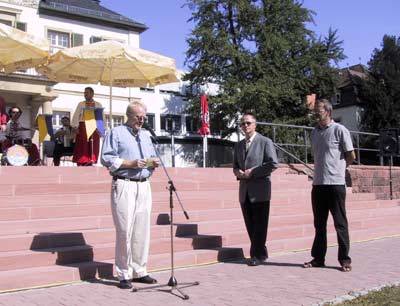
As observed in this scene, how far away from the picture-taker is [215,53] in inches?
1687

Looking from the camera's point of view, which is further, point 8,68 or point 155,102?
point 155,102

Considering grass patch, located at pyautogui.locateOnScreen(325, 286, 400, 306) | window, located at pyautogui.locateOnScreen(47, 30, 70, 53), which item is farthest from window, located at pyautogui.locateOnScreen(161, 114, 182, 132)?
grass patch, located at pyautogui.locateOnScreen(325, 286, 400, 306)

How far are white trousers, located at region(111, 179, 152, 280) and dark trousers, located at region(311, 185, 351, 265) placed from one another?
242cm

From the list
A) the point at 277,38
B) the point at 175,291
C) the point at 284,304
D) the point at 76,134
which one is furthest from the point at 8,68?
the point at 277,38

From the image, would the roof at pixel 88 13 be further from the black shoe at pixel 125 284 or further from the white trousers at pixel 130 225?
the black shoe at pixel 125 284

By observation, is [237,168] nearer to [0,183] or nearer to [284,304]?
[284,304]

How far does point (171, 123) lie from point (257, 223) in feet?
138

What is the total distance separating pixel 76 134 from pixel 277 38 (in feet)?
109

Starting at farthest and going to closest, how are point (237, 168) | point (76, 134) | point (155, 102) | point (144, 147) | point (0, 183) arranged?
point (155, 102)
point (76, 134)
point (0, 183)
point (237, 168)
point (144, 147)

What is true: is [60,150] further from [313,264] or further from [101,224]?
[313,264]

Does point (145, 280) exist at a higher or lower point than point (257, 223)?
lower

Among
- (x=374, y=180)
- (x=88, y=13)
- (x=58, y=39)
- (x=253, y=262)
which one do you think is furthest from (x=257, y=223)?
(x=88, y=13)

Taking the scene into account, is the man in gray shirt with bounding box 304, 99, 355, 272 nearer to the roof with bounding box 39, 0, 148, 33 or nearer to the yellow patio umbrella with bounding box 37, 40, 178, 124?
the yellow patio umbrella with bounding box 37, 40, 178, 124

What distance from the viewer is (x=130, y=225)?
6191 millimetres
